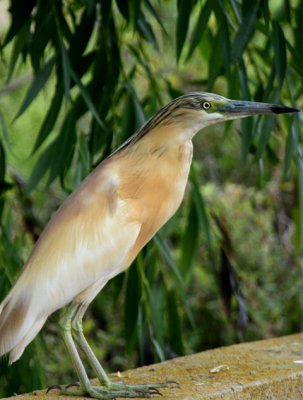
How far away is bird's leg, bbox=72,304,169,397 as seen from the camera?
246cm

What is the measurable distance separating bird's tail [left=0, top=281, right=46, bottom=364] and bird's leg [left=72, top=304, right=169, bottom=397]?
100 mm

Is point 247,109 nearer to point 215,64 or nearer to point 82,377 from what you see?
point 82,377

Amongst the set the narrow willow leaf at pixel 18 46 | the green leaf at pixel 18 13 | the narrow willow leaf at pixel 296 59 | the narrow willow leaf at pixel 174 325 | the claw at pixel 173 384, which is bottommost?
the narrow willow leaf at pixel 174 325

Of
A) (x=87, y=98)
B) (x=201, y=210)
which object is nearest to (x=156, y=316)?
(x=201, y=210)

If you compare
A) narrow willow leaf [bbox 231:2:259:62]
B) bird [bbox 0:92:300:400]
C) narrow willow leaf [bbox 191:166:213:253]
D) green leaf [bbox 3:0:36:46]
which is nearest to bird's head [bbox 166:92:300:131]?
bird [bbox 0:92:300:400]

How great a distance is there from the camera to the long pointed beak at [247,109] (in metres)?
2.42

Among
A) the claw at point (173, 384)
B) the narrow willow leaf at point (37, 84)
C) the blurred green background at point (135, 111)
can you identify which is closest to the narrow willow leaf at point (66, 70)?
the blurred green background at point (135, 111)

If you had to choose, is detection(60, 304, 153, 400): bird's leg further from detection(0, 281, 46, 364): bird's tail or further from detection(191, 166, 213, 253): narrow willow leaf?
detection(191, 166, 213, 253): narrow willow leaf

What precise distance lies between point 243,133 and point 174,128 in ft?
3.30

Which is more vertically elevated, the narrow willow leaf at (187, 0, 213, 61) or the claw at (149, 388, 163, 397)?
the narrow willow leaf at (187, 0, 213, 61)

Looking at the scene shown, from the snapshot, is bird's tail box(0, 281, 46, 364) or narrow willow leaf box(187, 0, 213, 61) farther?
narrow willow leaf box(187, 0, 213, 61)

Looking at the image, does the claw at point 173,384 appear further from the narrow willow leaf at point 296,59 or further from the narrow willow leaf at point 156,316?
the narrow willow leaf at point 296,59

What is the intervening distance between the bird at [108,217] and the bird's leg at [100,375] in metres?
0.03

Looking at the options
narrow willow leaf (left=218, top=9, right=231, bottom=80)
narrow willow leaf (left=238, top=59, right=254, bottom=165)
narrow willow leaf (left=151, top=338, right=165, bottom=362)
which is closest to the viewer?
narrow willow leaf (left=218, top=9, right=231, bottom=80)
